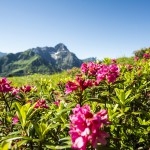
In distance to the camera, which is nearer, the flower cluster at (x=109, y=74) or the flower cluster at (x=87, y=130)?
the flower cluster at (x=87, y=130)

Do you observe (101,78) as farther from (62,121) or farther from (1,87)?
(1,87)

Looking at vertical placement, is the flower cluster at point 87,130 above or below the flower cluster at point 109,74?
below

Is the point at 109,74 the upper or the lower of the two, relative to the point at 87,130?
upper

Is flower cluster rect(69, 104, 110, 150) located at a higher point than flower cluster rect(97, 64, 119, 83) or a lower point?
lower

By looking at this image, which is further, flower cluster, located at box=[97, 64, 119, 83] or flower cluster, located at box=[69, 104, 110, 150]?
flower cluster, located at box=[97, 64, 119, 83]

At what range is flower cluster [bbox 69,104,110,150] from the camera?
2.33 m

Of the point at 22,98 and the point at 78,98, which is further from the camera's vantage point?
the point at 22,98

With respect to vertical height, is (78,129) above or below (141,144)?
above

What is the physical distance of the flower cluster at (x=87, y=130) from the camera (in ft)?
7.63

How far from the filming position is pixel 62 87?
7574mm

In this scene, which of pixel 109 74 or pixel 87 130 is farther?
pixel 109 74

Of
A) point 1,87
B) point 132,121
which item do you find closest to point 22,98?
point 1,87

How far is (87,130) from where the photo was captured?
2.30m

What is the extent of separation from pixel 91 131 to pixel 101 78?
273cm
